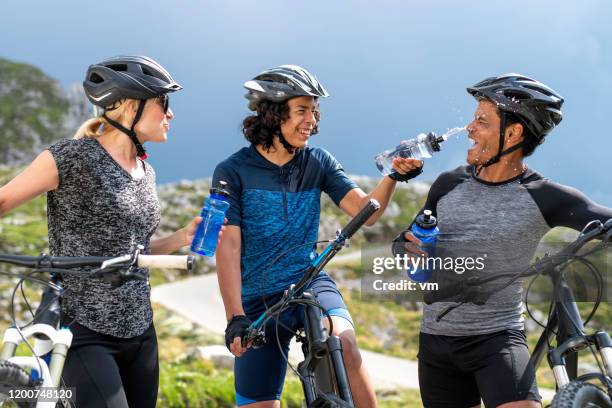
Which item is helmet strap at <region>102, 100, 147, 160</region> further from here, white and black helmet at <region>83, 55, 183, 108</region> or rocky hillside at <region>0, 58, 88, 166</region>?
rocky hillside at <region>0, 58, 88, 166</region>

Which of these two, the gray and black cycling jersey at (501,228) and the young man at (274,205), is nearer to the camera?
the gray and black cycling jersey at (501,228)

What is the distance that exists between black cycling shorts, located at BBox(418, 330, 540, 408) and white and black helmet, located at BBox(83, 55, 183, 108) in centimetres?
244

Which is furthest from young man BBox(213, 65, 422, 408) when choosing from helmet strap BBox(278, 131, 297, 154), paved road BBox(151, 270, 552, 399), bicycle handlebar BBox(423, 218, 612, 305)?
paved road BBox(151, 270, 552, 399)

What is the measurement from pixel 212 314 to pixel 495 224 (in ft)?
80.5

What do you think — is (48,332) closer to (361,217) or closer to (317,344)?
(317,344)

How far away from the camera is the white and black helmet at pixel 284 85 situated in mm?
5585

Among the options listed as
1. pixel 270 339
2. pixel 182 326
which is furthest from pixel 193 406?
pixel 182 326

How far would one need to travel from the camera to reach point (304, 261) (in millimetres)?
5516

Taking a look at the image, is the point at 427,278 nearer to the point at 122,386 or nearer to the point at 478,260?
the point at 478,260

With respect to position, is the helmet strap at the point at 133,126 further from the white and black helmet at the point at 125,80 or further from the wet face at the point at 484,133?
the wet face at the point at 484,133

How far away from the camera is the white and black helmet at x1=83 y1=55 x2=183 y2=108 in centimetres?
520

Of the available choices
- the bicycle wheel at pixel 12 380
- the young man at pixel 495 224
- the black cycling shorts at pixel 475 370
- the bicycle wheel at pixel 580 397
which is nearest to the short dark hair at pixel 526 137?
the young man at pixel 495 224

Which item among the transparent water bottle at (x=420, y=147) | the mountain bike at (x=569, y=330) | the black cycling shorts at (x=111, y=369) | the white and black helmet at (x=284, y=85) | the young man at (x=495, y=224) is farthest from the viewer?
the white and black helmet at (x=284, y=85)

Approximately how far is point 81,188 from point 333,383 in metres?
1.91
